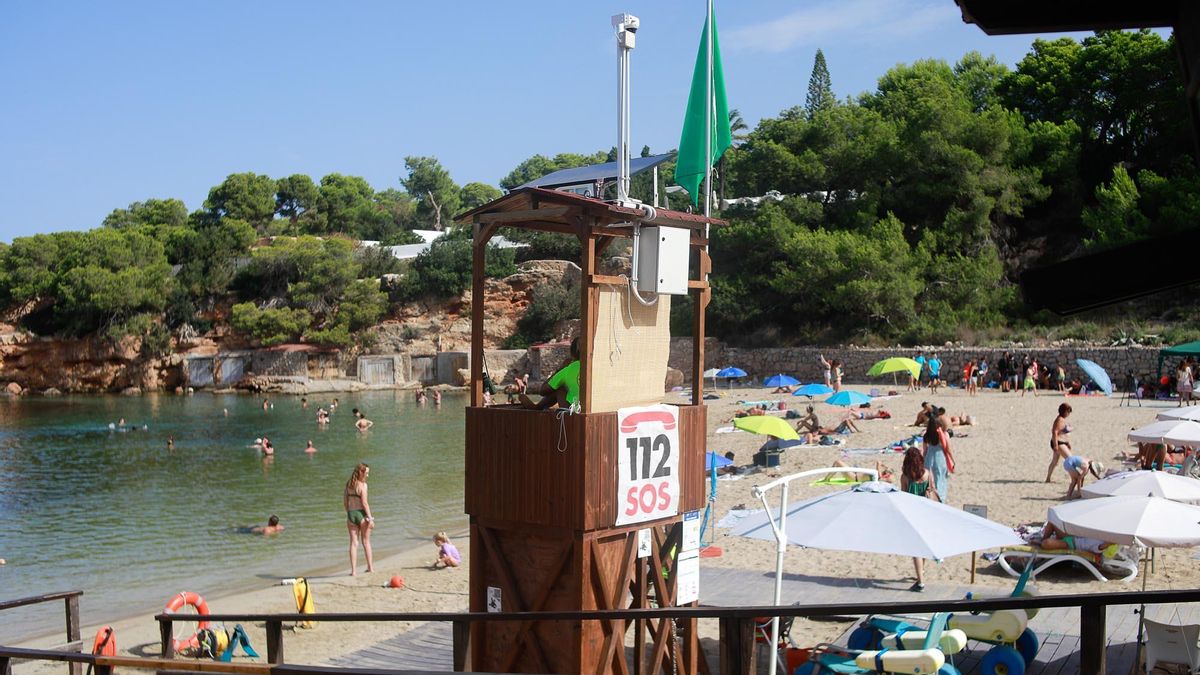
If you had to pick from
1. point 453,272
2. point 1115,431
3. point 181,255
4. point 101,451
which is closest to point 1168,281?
point 1115,431

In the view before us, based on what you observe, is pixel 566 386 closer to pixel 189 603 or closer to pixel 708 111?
pixel 708 111

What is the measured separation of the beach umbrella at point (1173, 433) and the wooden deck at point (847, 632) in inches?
176

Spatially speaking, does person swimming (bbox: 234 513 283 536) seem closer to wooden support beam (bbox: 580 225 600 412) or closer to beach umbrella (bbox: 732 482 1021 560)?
beach umbrella (bbox: 732 482 1021 560)

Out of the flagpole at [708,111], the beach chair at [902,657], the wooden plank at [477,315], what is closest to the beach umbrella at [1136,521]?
the beach chair at [902,657]

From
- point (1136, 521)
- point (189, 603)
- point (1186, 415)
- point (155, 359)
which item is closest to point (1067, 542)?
point (1136, 521)

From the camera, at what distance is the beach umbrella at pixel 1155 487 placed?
10453mm

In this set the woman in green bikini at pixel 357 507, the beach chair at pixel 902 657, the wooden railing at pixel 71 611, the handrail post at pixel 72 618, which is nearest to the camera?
the beach chair at pixel 902 657

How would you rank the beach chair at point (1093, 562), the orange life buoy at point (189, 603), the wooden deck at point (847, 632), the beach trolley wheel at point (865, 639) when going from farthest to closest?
1. the beach chair at point (1093, 562)
2. the orange life buoy at point (189, 603)
3. the beach trolley wheel at point (865, 639)
4. the wooden deck at point (847, 632)

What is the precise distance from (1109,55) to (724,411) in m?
25.8

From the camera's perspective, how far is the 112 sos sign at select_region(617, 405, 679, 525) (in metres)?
7.10

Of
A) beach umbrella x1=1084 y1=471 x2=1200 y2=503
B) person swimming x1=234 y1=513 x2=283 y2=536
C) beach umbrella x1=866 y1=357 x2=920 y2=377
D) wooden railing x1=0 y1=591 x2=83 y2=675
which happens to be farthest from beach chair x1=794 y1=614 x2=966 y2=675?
beach umbrella x1=866 y1=357 x2=920 y2=377

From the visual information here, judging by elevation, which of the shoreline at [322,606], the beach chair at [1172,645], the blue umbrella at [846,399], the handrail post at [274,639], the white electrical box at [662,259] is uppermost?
the white electrical box at [662,259]

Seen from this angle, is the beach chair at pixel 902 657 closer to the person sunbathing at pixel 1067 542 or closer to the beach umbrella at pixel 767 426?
the person sunbathing at pixel 1067 542

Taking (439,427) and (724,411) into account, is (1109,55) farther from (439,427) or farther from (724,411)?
(439,427)
